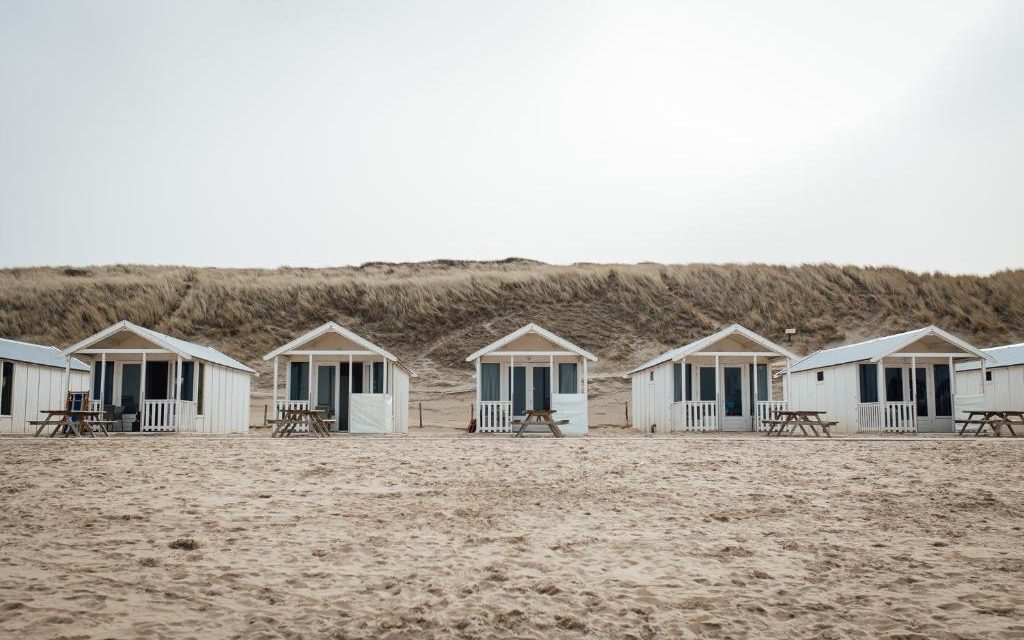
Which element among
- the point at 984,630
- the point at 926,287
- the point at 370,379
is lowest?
the point at 984,630

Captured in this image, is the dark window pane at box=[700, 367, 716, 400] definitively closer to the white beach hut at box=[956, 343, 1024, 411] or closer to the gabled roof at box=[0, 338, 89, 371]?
the white beach hut at box=[956, 343, 1024, 411]

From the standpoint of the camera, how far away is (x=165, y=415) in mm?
22234

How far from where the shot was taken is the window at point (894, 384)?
23281 mm

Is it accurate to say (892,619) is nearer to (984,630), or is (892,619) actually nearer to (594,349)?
(984,630)

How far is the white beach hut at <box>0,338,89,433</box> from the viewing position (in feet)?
73.5

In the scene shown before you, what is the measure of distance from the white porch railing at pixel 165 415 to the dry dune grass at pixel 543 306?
2085 centimetres

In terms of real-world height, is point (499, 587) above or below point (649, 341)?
below

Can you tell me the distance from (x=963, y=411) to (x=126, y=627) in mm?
24448

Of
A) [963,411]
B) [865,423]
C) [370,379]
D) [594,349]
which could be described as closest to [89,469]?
[370,379]

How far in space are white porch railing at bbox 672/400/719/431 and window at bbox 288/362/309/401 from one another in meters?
10.5

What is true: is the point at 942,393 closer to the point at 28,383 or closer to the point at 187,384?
the point at 187,384

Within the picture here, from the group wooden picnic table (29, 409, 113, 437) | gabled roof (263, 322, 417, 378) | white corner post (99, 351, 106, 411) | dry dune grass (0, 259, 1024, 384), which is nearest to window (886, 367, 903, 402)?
gabled roof (263, 322, 417, 378)

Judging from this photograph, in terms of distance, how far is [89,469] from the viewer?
11.1 m

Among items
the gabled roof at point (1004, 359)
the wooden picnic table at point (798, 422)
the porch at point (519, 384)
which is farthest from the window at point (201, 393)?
the gabled roof at point (1004, 359)
